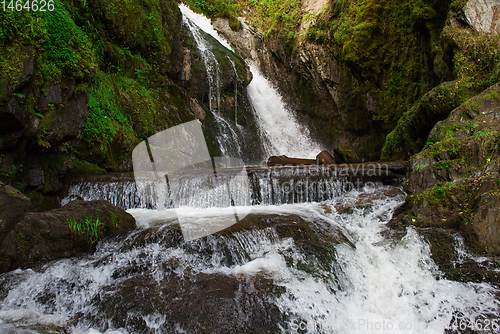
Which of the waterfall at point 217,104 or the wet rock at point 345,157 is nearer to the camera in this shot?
the wet rock at point 345,157

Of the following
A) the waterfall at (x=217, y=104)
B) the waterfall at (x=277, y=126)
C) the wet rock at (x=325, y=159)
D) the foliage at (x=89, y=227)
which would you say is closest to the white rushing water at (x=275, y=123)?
the waterfall at (x=277, y=126)

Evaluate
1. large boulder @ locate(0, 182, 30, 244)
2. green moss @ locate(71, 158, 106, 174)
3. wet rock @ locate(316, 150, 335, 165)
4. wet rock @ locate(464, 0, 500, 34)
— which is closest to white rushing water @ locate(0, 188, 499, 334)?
large boulder @ locate(0, 182, 30, 244)

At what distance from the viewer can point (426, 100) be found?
780cm

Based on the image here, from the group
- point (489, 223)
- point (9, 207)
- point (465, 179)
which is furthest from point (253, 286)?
point (465, 179)

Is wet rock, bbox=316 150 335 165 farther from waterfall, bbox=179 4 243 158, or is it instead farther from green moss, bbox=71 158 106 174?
green moss, bbox=71 158 106 174

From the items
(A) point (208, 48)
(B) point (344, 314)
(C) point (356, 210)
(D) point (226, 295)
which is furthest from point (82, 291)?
(A) point (208, 48)

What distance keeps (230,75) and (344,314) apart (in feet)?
41.5

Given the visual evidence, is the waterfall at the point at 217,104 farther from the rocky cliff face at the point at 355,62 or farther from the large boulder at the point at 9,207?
the large boulder at the point at 9,207

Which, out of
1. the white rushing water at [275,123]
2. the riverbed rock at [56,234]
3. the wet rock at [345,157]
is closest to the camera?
the riverbed rock at [56,234]

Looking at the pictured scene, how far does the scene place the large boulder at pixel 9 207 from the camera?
2.94m

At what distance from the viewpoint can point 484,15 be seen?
25.0ft

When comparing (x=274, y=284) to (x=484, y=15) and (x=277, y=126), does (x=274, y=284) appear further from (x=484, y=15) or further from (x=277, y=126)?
(x=277, y=126)

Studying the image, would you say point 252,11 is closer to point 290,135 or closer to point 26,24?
point 290,135

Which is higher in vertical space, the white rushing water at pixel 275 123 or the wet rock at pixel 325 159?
the white rushing water at pixel 275 123
